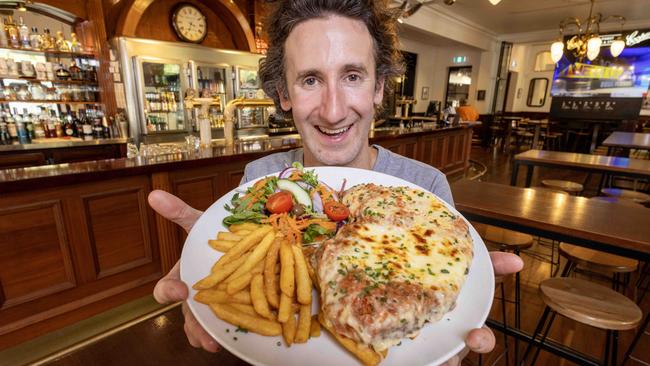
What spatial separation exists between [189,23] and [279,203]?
7.33m

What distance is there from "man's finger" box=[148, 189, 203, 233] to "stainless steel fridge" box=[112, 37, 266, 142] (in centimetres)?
493

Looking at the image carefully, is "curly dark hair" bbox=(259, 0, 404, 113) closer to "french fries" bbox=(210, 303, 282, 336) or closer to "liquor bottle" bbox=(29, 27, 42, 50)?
"french fries" bbox=(210, 303, 282, 336)

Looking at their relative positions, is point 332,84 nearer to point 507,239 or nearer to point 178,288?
point 178,288

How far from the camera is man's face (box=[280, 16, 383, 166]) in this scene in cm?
145

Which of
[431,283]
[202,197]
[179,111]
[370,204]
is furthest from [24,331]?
[179,111]

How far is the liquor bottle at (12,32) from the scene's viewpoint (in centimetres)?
553

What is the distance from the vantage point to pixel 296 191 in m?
1.45

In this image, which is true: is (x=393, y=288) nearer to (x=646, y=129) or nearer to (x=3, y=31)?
(x=3, y=31)

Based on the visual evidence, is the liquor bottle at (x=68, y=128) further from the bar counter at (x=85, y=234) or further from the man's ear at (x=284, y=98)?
the man's ear at (x=284, y=98)

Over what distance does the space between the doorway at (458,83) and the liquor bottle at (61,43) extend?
1498 centimetres

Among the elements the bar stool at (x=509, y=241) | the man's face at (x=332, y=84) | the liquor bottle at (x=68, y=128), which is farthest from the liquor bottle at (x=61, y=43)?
the bar stool at (x=509, y=241)

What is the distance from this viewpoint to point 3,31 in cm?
549

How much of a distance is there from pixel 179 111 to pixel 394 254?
23.7ft

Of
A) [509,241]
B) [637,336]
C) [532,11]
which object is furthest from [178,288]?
[532,11]
